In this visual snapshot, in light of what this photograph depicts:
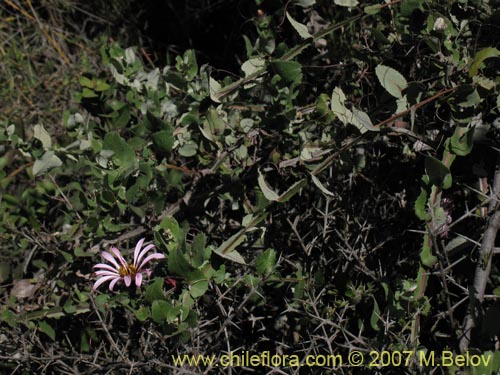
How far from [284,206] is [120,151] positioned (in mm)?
460

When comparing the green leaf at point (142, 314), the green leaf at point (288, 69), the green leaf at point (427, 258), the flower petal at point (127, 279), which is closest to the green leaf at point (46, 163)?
the flower petal at point (127, 279)

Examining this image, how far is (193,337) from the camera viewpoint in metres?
1.46

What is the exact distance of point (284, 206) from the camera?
5.81ft

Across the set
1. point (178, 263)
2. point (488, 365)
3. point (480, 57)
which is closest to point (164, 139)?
point (178, 263)

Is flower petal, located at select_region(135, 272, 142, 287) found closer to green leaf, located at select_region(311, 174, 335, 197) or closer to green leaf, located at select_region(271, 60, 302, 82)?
green leaf, located at select_region(311, 174, 335, 197)

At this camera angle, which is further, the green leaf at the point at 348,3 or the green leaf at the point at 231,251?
the green leaf at the point at 348,3

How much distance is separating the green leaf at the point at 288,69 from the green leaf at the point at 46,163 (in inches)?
27.2

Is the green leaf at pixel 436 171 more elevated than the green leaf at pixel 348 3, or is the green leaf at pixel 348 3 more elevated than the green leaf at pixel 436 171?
the green leaf at pixel 348 3

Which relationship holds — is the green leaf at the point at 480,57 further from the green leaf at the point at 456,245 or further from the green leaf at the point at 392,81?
the green leaf at the point at 456,245

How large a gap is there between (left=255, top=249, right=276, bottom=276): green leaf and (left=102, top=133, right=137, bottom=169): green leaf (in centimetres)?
42

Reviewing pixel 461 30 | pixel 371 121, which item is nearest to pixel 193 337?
pixel 371 121

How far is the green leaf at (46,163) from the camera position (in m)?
1.82

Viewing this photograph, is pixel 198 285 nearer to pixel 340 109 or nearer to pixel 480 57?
pixel 340 109

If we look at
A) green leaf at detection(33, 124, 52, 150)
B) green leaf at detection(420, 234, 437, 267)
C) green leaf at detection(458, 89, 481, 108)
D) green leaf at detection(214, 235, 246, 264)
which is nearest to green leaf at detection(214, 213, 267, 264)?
green leaf at detection(214, 235, 246, 264)
